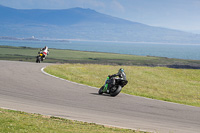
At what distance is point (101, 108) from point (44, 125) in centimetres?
490

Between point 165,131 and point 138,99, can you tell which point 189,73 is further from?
point 165,131

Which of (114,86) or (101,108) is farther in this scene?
(114,86)

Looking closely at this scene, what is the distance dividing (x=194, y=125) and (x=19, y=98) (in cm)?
737

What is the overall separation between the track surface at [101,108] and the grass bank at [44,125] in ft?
2.84

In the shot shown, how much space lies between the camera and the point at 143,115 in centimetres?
1340

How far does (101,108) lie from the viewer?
562 inches

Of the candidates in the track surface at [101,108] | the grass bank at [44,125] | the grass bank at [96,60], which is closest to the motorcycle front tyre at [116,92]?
the track surface at [101,108]

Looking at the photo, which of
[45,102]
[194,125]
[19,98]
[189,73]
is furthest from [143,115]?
[189,73]

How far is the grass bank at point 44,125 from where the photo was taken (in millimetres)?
8789

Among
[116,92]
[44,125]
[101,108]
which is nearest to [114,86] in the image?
[116,92]

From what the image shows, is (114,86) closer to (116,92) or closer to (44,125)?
(116,92)

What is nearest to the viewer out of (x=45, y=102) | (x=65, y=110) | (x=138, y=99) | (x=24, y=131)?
(x=24, y=131)

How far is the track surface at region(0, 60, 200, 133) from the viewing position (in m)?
11.9

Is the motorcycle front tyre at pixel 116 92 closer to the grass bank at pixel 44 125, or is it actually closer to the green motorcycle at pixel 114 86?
the green motorcycle at pixel 114 86
